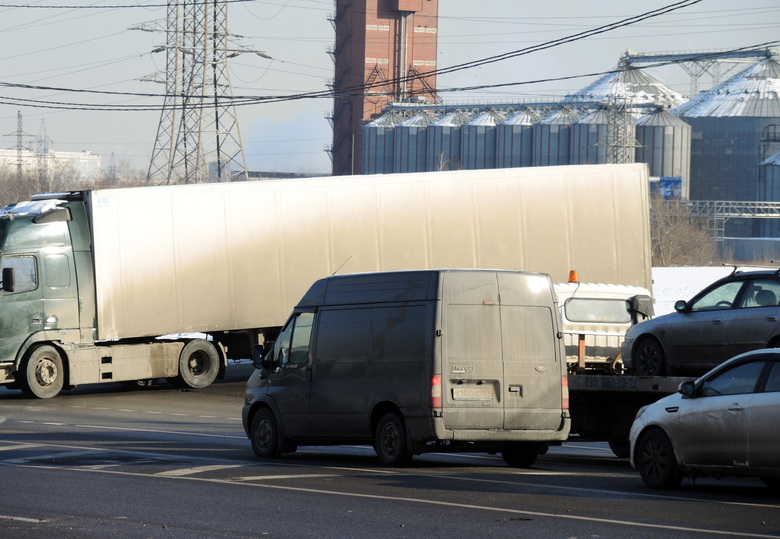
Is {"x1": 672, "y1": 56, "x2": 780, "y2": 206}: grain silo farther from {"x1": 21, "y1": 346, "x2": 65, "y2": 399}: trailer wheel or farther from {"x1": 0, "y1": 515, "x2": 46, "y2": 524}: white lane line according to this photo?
{"x1": 0, "y1": 515, "x2": 46, "y2": 524}: white lane line

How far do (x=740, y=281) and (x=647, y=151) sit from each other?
109 meters

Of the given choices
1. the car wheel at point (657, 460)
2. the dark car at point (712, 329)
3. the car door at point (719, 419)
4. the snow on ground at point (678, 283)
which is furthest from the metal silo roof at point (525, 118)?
the car door at point (719, 419)

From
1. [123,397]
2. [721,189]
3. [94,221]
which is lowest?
[123,397]

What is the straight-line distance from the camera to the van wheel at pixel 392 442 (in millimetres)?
12242

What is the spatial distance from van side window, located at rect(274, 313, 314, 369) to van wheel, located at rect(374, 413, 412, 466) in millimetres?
1424

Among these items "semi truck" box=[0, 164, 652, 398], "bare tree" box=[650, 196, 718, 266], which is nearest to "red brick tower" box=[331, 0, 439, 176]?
"bare tree" box=[650, 196, 718, 266]

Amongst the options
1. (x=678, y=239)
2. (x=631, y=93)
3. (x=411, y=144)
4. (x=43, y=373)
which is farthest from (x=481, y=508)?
(x=631, y=93)

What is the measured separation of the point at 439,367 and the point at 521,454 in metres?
1.74

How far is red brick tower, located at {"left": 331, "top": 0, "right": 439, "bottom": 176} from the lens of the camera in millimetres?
131000

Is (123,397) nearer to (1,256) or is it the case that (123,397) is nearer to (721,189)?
(1,256)

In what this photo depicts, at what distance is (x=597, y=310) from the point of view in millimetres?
19719

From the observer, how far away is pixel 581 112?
12656cm

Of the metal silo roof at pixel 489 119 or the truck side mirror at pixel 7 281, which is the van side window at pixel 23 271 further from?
the metal silo roof at pixel 489 119

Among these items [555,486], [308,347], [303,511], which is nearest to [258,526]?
[303,511]
